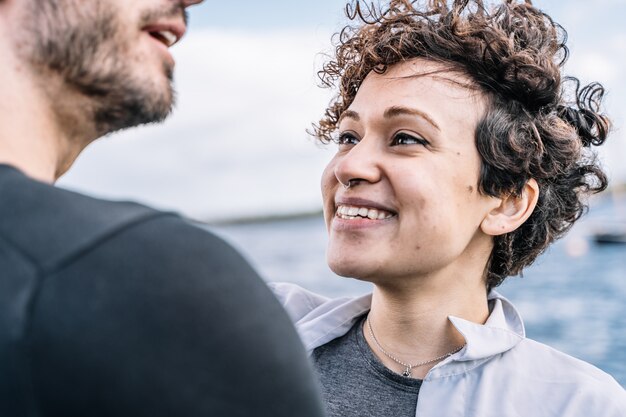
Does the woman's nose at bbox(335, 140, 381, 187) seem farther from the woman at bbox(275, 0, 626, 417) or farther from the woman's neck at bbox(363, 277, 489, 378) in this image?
the woman's neck at bbox(363, 277, 489, 378)

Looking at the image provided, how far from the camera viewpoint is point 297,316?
3.29 meters

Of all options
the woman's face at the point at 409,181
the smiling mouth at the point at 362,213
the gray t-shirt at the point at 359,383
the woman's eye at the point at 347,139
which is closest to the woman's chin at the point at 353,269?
the woman's face at the point at 409,181

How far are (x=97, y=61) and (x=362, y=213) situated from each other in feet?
4.80

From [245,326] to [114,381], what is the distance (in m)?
0.22

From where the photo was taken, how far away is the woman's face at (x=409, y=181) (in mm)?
2627

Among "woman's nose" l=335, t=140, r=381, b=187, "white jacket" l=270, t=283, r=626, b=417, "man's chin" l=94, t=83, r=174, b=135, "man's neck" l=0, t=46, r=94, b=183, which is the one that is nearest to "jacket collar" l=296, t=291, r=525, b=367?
"white jacket" l=270, t=283, r=626, b=417

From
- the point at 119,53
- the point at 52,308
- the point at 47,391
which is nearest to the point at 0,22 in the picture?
the point at 119,53

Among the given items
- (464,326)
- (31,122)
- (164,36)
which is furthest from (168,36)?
(464,326)

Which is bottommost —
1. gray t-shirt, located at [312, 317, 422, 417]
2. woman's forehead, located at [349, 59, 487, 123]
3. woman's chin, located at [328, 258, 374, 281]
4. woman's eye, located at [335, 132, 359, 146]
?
gray t-shirt, located at [312, 317, 422, 417]

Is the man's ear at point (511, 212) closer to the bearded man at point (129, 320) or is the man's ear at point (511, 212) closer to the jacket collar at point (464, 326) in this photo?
the jacket collar at point (464, 326)

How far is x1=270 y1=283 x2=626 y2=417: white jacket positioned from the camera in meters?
2.41

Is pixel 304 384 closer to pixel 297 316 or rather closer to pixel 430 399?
pixel 430 399

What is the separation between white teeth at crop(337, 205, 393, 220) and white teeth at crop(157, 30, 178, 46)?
123 centimetres

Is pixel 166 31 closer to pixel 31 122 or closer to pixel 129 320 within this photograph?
pixel 31 122
